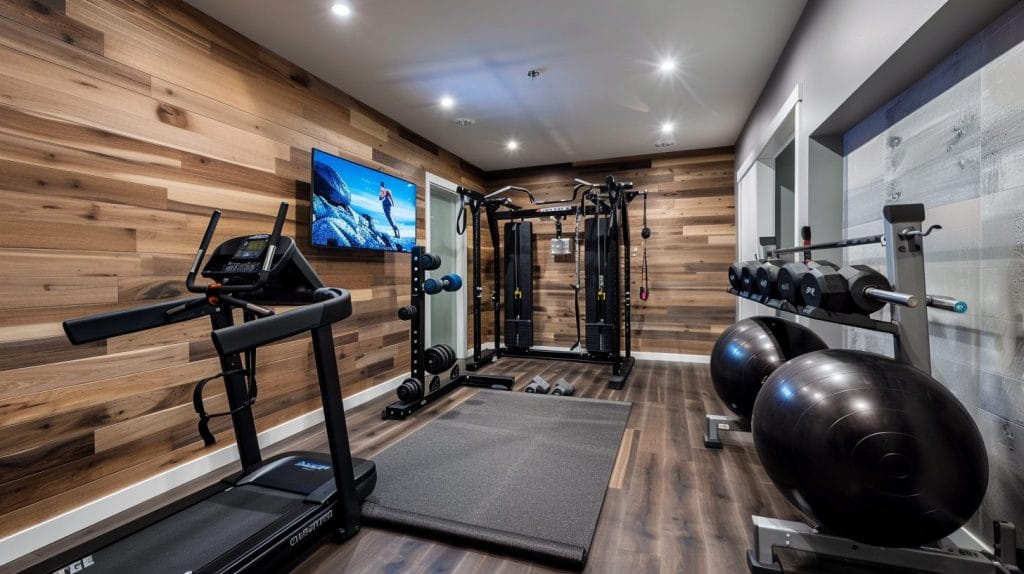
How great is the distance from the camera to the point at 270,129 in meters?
2.77

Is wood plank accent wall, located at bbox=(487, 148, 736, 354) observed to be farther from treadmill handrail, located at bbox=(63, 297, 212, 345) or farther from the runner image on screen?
treadmill handrail, located at bbox=(63, 297, 212, 345)

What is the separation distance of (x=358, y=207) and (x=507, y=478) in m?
2.30

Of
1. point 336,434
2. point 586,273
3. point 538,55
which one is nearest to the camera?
point 336,434

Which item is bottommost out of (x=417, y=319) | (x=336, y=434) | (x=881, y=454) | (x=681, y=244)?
(x=336, y=434)

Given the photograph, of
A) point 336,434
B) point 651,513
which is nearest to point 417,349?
point 336,434

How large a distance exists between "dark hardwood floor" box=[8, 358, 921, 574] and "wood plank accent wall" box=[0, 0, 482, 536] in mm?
381

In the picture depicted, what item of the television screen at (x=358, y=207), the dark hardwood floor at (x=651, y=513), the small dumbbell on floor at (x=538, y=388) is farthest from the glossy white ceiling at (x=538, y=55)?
the dark hardwood floor at (x=651, y=513)

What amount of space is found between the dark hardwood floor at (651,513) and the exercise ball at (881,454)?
1.68ft

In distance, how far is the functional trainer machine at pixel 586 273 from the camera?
14.3ft

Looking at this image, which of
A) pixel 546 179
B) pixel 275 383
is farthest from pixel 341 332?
pixel 546 179

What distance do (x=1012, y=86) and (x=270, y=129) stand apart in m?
3.51

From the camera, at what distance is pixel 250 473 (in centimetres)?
193

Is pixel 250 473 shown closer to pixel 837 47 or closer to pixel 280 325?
pixel 280 325

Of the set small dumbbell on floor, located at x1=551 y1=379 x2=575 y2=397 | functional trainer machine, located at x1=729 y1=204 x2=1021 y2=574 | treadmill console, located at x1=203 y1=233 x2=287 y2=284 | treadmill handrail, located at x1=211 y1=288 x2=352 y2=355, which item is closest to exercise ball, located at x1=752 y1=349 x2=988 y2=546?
functional trainer machine, located at x1=729 y1=204 x2=1021 y2=574
